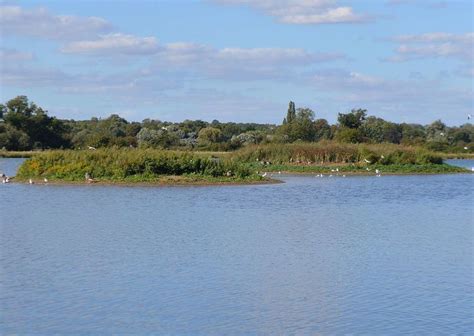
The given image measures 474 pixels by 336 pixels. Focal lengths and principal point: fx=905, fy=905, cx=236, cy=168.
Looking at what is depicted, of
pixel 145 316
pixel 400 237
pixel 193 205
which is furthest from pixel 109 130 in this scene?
pixel 145 316

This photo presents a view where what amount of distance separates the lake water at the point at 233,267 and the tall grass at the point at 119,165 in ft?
30.4

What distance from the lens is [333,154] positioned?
6588 cm

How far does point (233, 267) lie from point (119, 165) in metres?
27.5

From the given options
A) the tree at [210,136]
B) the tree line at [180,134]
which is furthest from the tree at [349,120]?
the tree at [210,136]

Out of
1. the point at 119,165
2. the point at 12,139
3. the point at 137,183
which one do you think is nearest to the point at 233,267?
the point at 137,183

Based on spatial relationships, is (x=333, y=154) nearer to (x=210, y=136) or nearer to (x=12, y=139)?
(x=12, y=139)

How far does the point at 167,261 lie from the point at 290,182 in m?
30.5

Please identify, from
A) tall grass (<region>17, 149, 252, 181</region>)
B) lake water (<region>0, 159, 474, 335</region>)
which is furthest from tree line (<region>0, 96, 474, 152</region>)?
lake water (<region>0, 159, 474, 335</region>)

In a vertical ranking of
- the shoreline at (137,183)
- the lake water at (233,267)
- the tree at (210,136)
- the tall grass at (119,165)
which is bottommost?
the lake water at (233,267)

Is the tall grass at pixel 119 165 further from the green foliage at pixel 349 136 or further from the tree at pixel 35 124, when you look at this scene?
the tree at pixel 35 124

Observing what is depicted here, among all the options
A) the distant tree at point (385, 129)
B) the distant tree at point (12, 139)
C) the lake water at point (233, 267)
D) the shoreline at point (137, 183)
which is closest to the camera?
the lake water at point (233, 267)

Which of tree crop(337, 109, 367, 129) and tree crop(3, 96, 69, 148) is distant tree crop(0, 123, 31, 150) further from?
tree crop(337, 109, 367, 129)

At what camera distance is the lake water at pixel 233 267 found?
1526cm

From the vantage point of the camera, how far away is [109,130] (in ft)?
400
